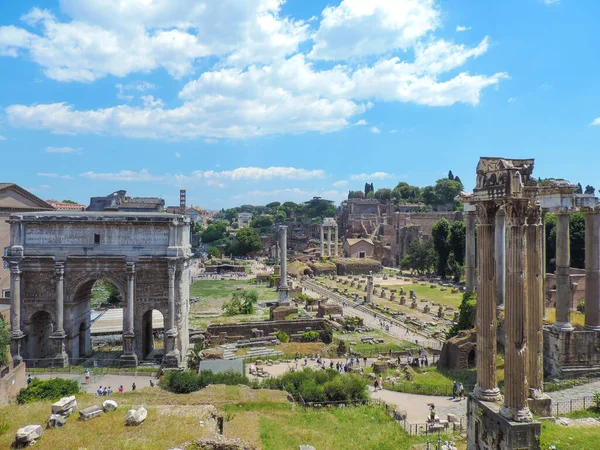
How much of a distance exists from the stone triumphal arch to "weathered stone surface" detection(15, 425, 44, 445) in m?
11.3

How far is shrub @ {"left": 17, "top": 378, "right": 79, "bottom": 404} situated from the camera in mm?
16225

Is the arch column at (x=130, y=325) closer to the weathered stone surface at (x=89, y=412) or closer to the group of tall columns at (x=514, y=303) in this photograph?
the weathered stone surface at (x=89, y=412)

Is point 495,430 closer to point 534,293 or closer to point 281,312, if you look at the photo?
point 534,293

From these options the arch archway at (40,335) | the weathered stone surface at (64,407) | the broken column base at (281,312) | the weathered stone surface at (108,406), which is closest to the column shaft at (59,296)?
the arch archway at (40,335)

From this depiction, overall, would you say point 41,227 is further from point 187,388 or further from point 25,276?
point 187,388

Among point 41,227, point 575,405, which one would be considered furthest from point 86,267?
point 575,405

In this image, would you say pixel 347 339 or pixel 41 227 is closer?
pixel 41 227

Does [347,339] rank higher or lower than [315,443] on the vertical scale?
lower

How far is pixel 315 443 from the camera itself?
12047mm

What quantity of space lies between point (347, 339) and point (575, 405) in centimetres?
1725

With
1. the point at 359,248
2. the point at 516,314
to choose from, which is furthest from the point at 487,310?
the point at 359,248

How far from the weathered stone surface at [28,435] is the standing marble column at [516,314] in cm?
1135

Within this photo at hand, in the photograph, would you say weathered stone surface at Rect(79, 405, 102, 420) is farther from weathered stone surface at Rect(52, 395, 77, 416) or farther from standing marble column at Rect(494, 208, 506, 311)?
standing marble column at Rect(494, 208, 506, 311)

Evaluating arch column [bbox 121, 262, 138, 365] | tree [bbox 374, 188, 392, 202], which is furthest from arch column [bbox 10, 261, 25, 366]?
tree [bbox 374, 188, 392, 202]
